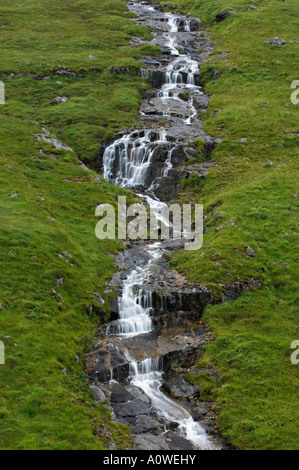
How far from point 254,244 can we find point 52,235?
13036 mm

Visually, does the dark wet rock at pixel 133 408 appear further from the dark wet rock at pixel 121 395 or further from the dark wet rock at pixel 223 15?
the dark wet rock at pixel 223 15

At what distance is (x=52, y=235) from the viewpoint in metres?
27.6

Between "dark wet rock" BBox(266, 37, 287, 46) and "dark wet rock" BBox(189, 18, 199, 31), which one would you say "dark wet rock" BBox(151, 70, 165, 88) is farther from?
"dark wet rock" BBox(189, 18, 199, 31)

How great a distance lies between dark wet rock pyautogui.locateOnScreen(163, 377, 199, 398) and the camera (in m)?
20.7

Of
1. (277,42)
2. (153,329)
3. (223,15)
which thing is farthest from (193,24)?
(153,329)

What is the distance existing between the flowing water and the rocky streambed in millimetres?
55

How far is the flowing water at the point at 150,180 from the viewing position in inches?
793

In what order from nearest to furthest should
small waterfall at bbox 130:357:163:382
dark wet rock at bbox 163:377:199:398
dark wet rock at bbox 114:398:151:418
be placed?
dark wet rock at bbox 114:398:151:418
dark wet rock at bbox 163:377:199:398
small waterfall at bbox 130:357:163:382

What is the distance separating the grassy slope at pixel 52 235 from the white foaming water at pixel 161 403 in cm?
251

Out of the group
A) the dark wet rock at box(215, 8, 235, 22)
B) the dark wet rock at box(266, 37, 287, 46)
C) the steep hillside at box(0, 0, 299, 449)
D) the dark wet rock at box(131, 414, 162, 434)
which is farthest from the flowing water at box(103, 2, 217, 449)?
the dark wet rock at box(266, 37, 287, 46)

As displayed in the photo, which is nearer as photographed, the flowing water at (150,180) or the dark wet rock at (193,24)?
the flowing water at (150,180)

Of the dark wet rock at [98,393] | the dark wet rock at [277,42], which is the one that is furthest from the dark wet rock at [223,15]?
the dark wet rock at [98,393]
